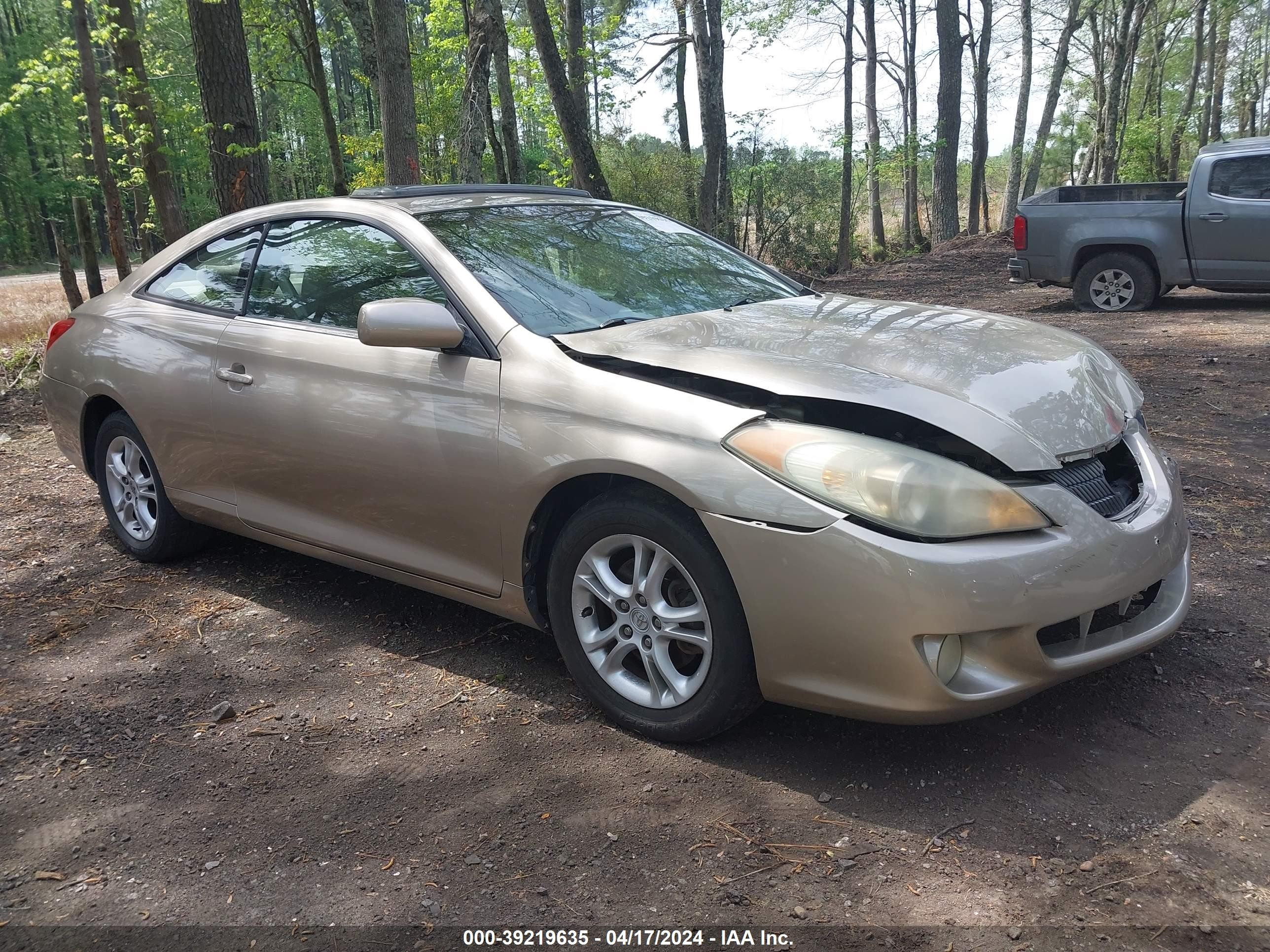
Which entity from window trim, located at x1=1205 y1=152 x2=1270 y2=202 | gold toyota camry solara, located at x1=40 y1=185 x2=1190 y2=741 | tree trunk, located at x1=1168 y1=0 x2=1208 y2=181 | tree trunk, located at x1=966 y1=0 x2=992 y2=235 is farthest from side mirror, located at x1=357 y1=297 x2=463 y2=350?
tree trunk, located at x1=1168 y1=0 x2=1208 y2=181

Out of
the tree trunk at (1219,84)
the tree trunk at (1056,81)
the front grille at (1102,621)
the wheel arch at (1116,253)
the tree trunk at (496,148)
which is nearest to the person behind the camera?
the front grille at (1102,621)

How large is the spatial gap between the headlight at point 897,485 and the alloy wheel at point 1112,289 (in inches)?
406

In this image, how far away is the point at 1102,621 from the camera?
280 cm

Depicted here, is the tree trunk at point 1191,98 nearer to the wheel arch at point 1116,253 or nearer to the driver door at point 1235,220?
the wheel arch at point 1116,253

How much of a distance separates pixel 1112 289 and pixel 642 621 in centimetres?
1062

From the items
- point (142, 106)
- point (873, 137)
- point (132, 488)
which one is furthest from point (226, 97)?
point (873, 137)

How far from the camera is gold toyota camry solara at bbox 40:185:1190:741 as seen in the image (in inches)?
101

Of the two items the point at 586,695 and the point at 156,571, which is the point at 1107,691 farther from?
the point at 156,571

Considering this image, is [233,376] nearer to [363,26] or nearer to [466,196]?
[466,196]

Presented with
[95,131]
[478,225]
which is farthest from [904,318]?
[95,131]

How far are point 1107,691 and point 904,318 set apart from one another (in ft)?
4.72

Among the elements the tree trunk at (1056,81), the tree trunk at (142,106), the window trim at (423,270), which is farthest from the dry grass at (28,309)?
the tree trunk at (1056,81)

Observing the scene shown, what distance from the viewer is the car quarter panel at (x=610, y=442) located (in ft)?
8.74

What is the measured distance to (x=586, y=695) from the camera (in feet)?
10.5
